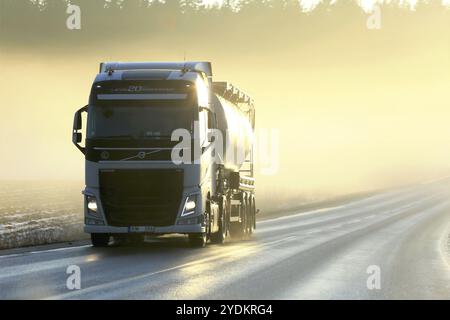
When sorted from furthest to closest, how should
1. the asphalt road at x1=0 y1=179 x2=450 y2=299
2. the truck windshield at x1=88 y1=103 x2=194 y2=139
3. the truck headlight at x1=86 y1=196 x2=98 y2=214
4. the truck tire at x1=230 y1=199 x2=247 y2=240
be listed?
the truck tire at x1=230 y1=199 x2=247 y2=240 → the truck headlight at x1=86 y1=196 x2=98 y2=214 → the truck windshield at x1=88 y1=103 x2=194 y2=139 → the asphalt road at x1=0 y1=179 x2=450 y2=299

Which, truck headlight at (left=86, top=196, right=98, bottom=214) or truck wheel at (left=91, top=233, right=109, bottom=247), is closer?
truck headlight at (left=86, top=196, right=98, bottom=214)

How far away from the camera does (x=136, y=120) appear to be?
1958 centimetres

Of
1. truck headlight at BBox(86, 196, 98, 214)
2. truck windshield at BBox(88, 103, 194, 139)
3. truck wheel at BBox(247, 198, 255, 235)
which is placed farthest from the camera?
truck wheel at BBox(247, 198, 255, 235)

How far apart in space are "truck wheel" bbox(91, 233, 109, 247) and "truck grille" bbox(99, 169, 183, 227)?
123 cm

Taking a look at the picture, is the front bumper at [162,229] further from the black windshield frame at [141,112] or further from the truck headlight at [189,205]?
the black windshield frame at [141,112]

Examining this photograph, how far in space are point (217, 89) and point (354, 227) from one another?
37.4 ft

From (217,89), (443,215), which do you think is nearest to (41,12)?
(443,215)

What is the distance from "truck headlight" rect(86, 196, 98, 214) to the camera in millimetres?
19609

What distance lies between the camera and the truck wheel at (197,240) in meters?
20.7

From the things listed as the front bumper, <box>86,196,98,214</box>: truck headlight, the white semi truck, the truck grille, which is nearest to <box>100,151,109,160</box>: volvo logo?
the white semi truck

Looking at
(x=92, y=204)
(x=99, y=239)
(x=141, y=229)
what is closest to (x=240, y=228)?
(x=99, y=239)

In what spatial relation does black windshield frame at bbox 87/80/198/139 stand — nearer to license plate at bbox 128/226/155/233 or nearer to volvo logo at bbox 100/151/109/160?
volvo logo at bbox 100/151/109/160
